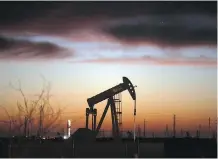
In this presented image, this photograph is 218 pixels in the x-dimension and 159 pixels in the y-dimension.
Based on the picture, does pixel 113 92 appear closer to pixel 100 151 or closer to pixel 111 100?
pixel 111 100

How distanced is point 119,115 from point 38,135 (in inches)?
315

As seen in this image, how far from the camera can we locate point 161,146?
27.9m

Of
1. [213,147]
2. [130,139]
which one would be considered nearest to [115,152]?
[213,147]

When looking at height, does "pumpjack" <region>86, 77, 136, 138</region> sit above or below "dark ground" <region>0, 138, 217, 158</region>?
above

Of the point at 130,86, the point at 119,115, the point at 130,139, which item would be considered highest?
the point at 130,86

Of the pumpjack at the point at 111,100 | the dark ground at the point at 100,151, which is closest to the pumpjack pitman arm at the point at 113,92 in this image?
the pumpjack at the point at 111,100

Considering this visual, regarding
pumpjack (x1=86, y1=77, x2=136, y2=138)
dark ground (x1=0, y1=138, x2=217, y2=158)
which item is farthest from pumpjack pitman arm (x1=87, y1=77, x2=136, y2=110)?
dark ground (x1=0, y1=138, x2=217, y2=158)

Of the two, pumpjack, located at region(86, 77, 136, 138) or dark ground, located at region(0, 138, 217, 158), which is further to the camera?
pumpjack, located at region(86, 77, 136, 138)

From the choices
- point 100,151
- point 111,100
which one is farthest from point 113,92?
point 100,151

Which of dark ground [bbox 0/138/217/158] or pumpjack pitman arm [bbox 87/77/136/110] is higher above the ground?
pumpjack pitman arm [bbox 87/77/136/110]

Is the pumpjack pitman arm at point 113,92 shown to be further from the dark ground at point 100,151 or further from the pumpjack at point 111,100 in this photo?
the dark ground at point 100,151

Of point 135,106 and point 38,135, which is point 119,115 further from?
point 38,135

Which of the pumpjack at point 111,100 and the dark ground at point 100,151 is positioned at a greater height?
the pumpjack at point 111,100

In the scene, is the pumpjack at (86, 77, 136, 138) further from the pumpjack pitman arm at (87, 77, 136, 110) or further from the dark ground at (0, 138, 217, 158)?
the dark ground at (0, 138, 217, 158)
